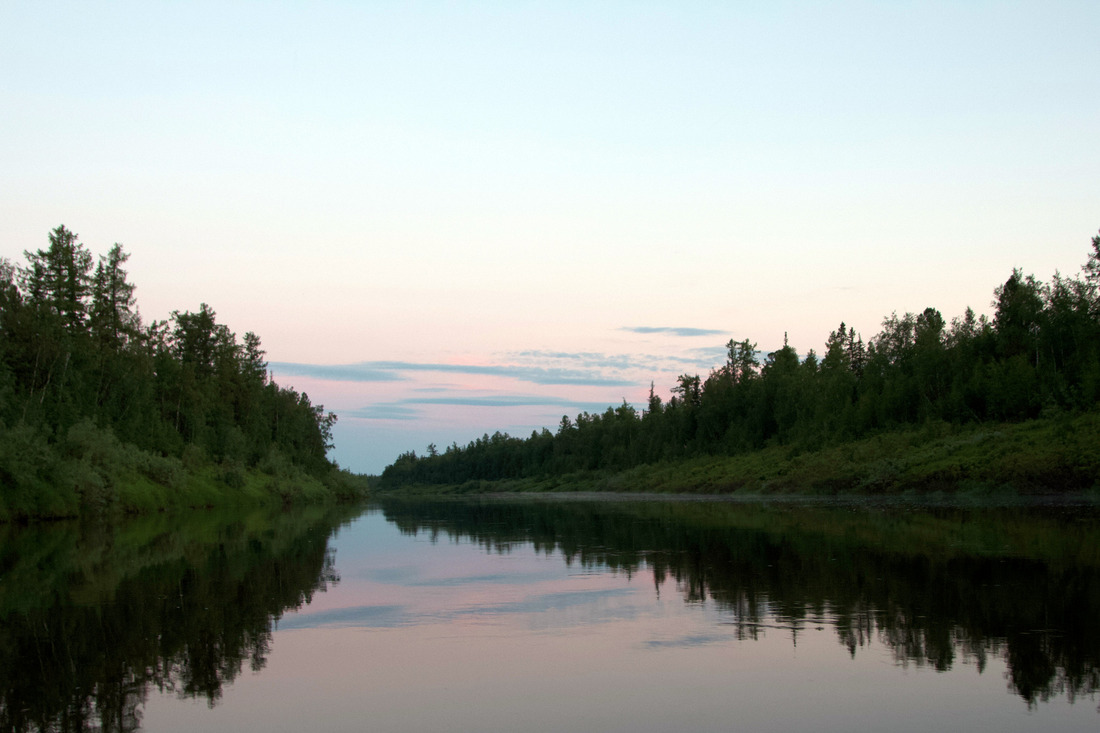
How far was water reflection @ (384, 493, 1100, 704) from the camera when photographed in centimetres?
1105

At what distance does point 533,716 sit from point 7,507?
137 ft

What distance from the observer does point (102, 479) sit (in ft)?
159

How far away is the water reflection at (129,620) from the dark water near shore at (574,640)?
0.21 ft

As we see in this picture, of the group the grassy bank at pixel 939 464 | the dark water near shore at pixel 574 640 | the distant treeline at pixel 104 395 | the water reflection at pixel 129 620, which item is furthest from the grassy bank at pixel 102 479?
the grassy bank at pixel 939 464

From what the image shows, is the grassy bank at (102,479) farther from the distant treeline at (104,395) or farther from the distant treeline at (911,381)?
the distant treeline at (911,381)

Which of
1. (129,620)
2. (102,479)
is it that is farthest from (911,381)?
(129,620)

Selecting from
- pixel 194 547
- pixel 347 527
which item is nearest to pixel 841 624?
pixel 194 547

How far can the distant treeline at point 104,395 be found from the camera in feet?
149

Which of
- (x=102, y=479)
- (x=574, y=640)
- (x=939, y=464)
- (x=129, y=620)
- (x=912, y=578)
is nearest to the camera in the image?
(x=574, y=640)

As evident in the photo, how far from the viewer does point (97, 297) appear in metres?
75.1

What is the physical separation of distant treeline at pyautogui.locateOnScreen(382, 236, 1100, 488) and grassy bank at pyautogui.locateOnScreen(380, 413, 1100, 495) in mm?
3204

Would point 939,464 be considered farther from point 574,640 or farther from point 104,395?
point 104,395

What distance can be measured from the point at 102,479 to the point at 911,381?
62.7 metres

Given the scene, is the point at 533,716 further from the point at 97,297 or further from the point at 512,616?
the point at 97,297
